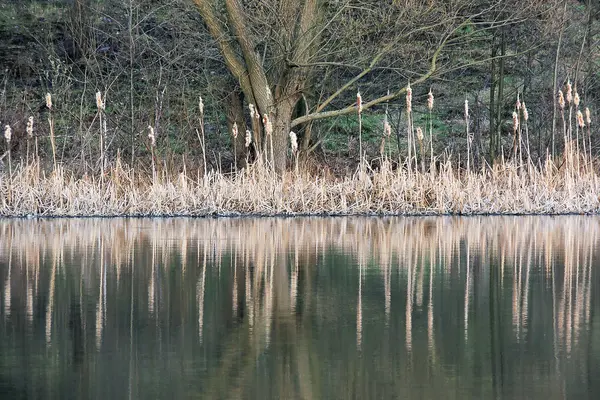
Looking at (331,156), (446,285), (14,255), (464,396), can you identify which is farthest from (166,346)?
(331,156)

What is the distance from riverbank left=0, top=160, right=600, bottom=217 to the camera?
56.6 ft

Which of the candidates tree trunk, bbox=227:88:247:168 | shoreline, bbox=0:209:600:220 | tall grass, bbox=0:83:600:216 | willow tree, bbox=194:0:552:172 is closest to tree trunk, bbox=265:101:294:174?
willow tree, bbox=194:0:552:172

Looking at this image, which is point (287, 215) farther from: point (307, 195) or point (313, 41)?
point (313, 41)

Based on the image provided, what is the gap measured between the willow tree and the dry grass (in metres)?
2.43

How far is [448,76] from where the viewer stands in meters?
25.5

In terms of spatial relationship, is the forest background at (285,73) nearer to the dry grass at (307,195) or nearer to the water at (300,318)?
the dry grass at (307,195)

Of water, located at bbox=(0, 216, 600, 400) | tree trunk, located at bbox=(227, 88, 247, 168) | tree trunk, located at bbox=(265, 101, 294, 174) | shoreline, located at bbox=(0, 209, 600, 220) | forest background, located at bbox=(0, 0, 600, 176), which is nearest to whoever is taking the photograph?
water, located at bbox=(0, 216, 600, 400)

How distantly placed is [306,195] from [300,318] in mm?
10842

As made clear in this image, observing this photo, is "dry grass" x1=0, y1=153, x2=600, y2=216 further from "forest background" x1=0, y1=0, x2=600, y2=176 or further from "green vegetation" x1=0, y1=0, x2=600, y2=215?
"forest background" x1=0, y1=0, x2=600, y2=176

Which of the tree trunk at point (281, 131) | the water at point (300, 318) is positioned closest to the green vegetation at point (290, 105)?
the tree trunk at point (281, 131)

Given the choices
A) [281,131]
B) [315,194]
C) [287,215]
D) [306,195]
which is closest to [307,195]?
[306,195]

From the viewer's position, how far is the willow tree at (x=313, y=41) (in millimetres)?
Answer: 19547

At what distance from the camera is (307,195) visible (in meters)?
17.5

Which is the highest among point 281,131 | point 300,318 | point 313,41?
point 313,41
